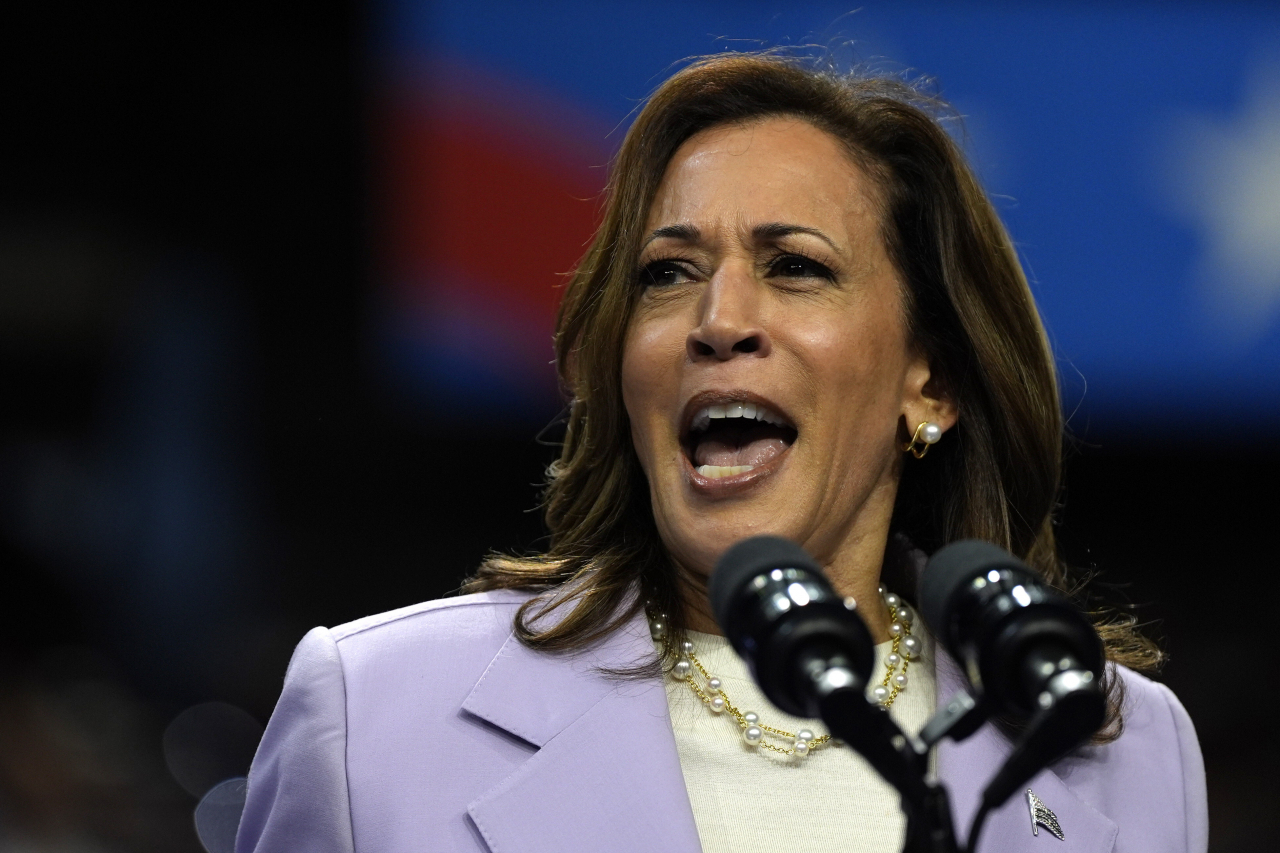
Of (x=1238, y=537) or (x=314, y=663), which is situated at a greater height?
(x=314, y=663)

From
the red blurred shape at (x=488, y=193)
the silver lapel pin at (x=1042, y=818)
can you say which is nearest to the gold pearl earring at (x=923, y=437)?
the silver lapel pin at (x=1042, y=818)

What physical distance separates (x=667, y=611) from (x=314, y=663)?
0.49 m

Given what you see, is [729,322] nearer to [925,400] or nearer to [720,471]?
[720,471]

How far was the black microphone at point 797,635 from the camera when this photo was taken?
99cm

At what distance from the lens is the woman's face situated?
1.84m

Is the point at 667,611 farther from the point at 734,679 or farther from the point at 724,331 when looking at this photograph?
the point at 724,331

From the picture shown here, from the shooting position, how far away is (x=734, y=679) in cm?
187

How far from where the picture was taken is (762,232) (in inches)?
74.7

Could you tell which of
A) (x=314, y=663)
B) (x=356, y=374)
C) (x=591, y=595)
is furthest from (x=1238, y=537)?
(x=314, y=663)

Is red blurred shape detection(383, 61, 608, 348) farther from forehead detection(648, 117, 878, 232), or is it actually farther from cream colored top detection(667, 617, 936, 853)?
cream colored top detection(667, 617, 936, 853)

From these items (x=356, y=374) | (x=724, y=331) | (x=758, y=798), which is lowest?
(x=356, y=374)

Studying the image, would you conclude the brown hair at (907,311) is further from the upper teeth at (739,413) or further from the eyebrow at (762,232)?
the upper teeth at (739,413)

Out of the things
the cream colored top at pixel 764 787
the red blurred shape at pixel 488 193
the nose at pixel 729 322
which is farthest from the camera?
the red blurred shape at pixel 488 193

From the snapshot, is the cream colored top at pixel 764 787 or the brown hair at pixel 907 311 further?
the brown hair at pixel 907 311
